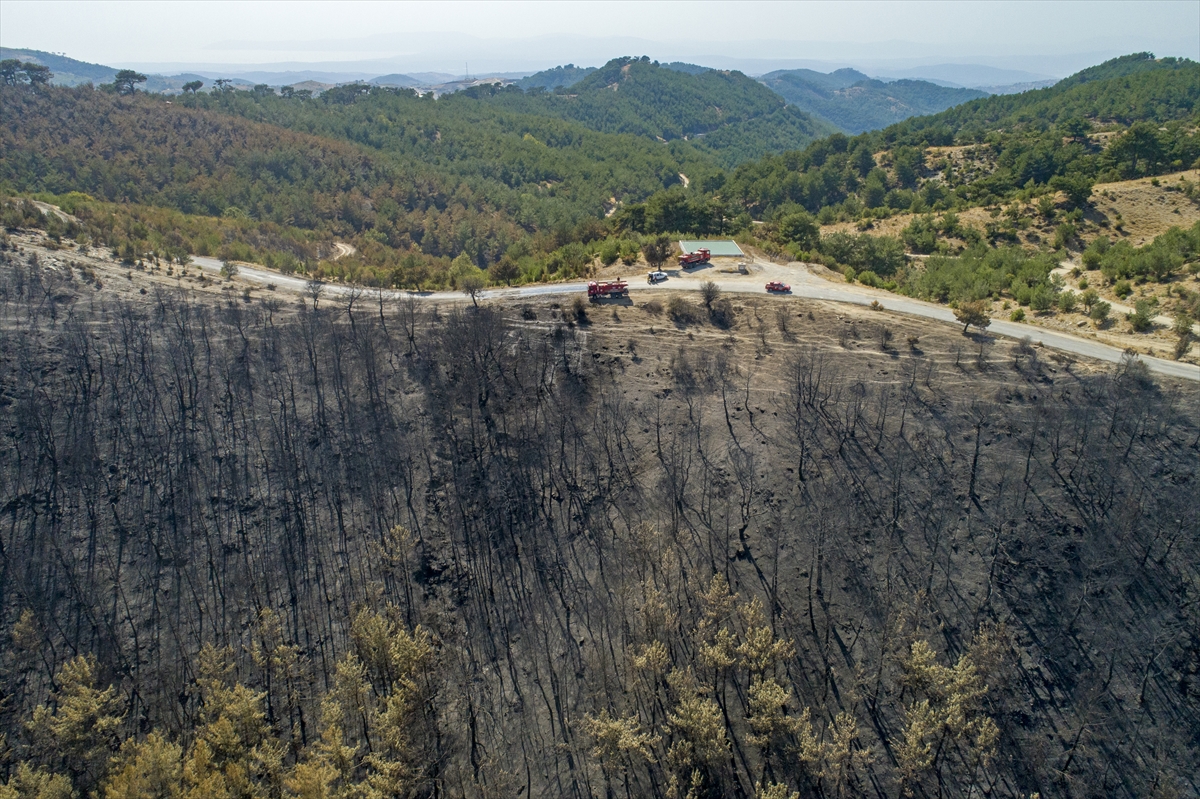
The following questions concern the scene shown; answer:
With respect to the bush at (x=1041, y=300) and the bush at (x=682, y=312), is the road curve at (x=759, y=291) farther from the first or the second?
the bush at (x=1041, y=300)

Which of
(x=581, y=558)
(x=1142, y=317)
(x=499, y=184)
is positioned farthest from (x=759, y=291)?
(x=499, y=184)

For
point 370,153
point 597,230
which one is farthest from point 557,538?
point 370,153

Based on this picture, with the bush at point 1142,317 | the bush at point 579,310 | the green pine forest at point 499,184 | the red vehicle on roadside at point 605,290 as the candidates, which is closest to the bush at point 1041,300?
the green pine forest at point 499,184

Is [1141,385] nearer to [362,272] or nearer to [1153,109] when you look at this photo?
[362,272]

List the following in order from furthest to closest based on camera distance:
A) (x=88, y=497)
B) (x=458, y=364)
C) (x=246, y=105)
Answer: (x=246, y=105) → (x=458, y=364) → (x=88, y=497)

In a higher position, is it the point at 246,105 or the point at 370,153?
the point at 246,105

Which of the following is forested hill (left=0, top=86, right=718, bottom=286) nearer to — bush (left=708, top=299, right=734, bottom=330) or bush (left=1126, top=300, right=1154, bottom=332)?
bush (left=708, top=299, right=734, bottom=330)

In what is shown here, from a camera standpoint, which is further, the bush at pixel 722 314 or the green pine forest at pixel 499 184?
the green pine forest at pixel 499 184
